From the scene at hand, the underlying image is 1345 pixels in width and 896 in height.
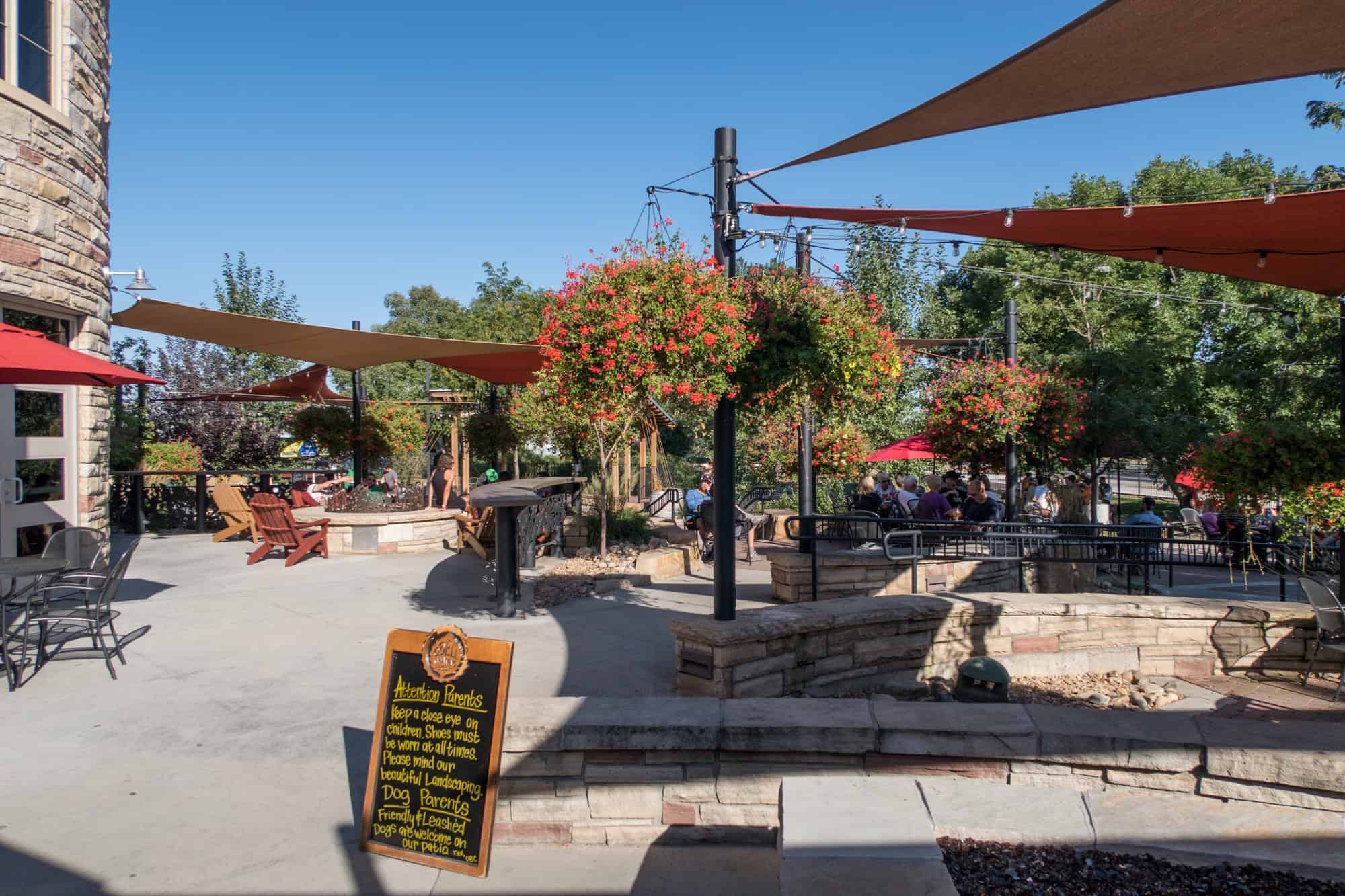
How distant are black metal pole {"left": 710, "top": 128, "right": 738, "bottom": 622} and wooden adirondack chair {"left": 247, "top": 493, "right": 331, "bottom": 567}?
6.65 meters

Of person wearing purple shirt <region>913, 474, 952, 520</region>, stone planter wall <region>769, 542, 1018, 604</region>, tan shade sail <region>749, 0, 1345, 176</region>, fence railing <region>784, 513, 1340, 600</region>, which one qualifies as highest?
tan shade sail <region>749, 0, 1345, 176</region>

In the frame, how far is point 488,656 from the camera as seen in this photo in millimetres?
3297

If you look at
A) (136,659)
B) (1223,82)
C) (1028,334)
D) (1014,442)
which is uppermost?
(1028,334)

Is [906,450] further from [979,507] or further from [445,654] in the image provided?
[445,654]

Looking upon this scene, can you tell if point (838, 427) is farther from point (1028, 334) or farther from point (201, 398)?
point (1028, 334)

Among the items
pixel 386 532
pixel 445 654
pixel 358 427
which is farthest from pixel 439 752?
pixel 358 427

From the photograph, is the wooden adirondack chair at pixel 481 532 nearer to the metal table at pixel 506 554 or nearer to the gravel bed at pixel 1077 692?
the metal table at pixel 506 554

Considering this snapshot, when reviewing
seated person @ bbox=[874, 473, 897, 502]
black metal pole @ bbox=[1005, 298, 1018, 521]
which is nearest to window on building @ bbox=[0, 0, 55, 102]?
seated person @ bbox=[874, 473, 897, 502]

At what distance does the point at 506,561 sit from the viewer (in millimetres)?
6855

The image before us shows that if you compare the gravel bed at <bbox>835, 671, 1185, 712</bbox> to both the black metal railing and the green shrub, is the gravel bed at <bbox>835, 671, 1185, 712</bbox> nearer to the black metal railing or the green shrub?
the green shrub

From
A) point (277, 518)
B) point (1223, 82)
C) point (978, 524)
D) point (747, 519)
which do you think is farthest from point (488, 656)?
point (277, 518)

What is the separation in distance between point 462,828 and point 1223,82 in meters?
4.24

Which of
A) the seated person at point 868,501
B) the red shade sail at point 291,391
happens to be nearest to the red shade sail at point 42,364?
the red shade sail at point 291,391

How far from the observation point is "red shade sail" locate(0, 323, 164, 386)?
17.2 ft
